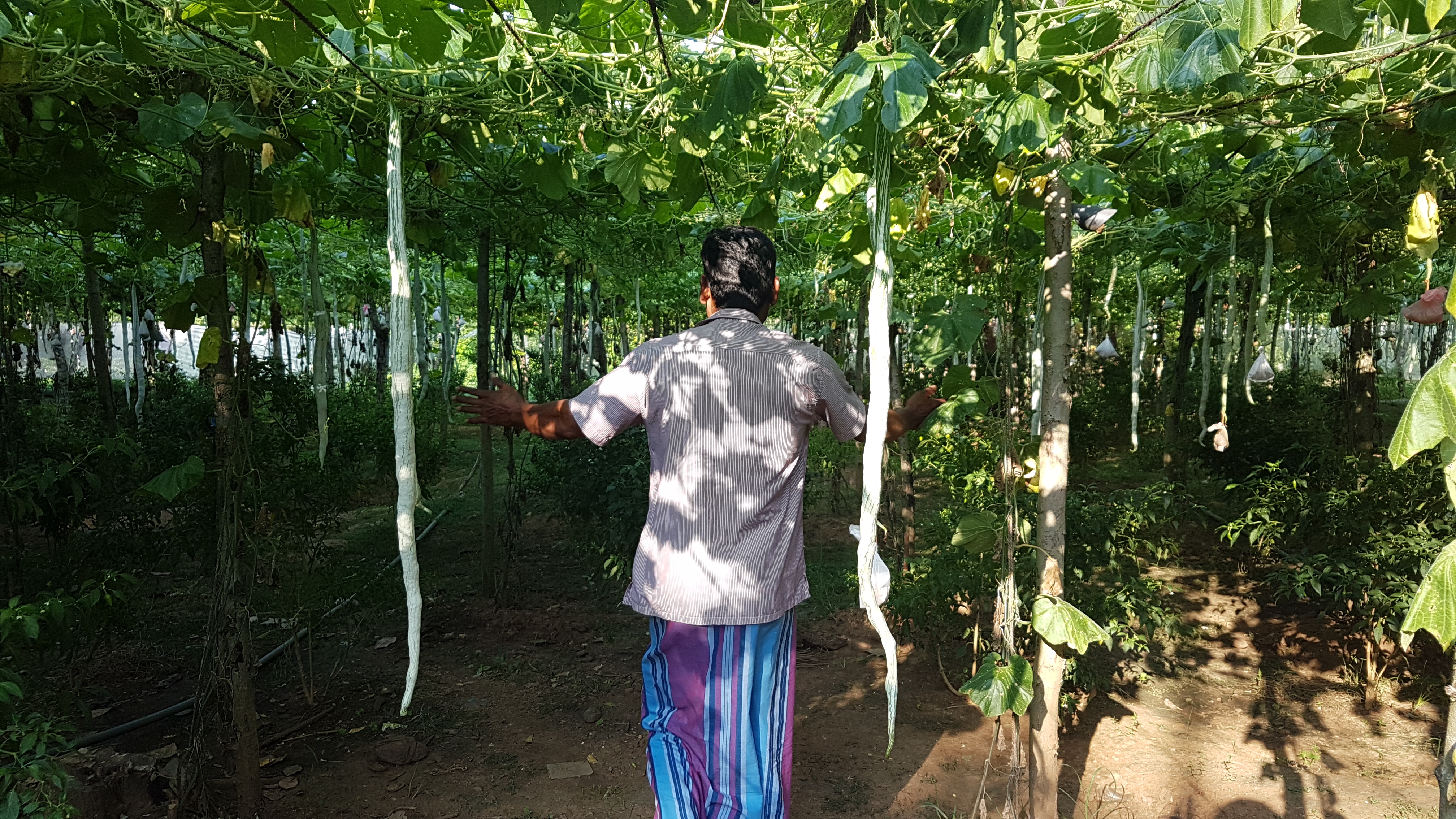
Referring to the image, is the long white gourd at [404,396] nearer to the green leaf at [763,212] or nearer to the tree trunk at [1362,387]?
the green leaf at [763,212]

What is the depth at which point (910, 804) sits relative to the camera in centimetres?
337

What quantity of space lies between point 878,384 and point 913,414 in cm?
84

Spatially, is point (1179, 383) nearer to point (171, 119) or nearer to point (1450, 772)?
point (1450, 772)

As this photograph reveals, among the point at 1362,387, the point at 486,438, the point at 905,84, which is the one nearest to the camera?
the point at 905,84

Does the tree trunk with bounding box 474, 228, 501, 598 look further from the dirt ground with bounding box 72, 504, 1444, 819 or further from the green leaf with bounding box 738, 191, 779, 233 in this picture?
the green leaf with bounding box 738, 191, 779, 233

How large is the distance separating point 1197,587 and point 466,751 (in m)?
5.30

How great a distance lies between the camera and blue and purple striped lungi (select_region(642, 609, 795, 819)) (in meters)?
2.06

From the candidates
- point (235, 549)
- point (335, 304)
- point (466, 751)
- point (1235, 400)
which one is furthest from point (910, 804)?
point (335, 304)

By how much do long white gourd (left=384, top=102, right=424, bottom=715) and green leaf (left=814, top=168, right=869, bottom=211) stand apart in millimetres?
1263

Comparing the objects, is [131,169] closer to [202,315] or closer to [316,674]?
[202,315]

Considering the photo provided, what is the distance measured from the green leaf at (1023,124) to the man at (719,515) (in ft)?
2.17

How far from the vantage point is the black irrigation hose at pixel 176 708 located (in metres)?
3.58

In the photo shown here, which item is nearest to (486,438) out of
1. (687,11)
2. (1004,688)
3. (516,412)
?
(516,412)

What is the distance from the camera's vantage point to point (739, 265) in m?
2.17
